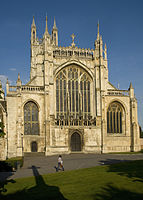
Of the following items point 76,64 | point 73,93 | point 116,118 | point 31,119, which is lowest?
point 31,119

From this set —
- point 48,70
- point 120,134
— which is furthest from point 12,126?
point 120,134

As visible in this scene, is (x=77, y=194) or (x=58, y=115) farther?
(x=58, y=115)

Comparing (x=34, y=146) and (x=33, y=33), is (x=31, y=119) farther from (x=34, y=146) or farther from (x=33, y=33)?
(x=33, y=33)

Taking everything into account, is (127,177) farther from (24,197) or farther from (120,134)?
(120,134)

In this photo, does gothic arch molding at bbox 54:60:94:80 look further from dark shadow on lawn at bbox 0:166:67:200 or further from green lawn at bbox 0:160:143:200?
dark shadow on lawn at bbox 0:166:67:200

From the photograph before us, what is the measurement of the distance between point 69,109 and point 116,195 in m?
34.7

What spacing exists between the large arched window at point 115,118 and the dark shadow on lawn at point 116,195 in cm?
3507

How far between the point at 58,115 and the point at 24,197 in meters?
33.3

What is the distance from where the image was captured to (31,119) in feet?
147

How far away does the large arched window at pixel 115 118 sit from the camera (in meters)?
48.9

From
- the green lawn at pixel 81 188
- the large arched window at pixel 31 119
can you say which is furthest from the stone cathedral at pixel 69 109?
the green lawn at pixel 81 188

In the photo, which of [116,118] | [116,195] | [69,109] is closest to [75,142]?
[69,109]

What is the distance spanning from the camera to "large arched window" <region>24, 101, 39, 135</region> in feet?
146

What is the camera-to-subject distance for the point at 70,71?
49.0 metres
